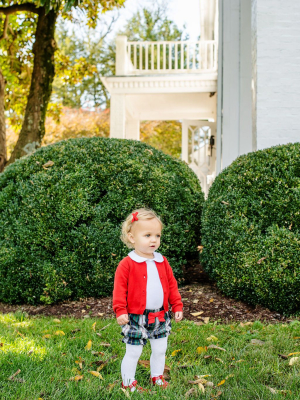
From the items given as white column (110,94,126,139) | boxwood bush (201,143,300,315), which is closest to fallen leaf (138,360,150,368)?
boxwood bush (201,143,300,315)

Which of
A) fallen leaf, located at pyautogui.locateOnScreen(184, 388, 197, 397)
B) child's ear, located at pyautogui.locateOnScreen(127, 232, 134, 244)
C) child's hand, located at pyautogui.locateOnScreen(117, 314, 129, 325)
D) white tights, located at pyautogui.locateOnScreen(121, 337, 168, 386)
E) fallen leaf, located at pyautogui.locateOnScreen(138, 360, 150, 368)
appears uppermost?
child's ear, located at pyautogui.locateOnScreen(127, 232, 134, 244)

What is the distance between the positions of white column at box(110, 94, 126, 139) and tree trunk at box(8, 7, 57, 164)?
8.60 ft

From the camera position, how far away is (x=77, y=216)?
4.44 metres

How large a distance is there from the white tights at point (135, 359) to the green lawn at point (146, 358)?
0.11 m

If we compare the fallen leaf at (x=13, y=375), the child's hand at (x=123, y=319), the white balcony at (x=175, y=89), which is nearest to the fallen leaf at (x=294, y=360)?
the child's hand at (x=123, y=319)

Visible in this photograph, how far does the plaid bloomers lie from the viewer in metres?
2.37

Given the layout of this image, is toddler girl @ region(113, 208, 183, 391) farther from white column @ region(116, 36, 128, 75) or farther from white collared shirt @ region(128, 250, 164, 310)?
white column @ region(116, 36, 128, 75)

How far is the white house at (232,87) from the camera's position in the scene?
4879mm

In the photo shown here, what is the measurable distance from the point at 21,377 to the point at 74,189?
2386 millimetres

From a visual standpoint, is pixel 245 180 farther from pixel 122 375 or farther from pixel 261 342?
pixel 122 375

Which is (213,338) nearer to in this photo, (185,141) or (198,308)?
(198,308)

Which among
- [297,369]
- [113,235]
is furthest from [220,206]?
[297,369]

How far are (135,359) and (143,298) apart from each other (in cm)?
39

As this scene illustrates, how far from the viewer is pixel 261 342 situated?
3.13 metres
